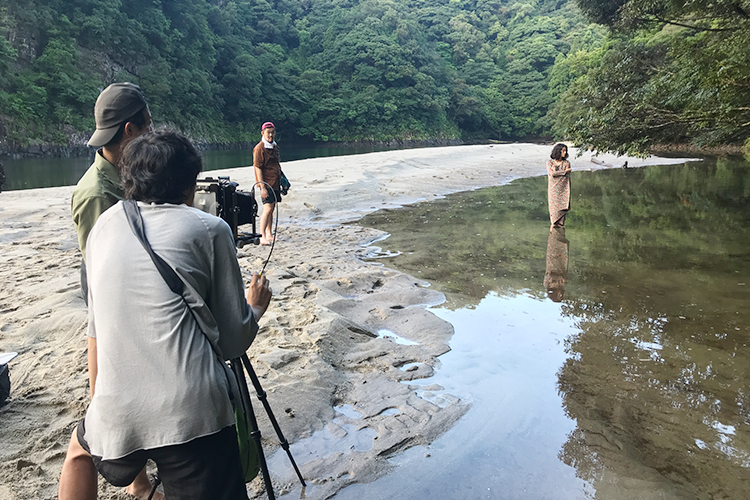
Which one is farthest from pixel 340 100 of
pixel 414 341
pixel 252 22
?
pixel 414 341

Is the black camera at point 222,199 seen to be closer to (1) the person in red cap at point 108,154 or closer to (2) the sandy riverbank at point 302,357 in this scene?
(1) the person in red cap at point 108,154

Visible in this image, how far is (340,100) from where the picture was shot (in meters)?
Result: 56.5

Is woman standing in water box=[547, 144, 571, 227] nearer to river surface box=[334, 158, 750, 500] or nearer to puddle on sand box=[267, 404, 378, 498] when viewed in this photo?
river surface box=[334, 158, 750, 500]

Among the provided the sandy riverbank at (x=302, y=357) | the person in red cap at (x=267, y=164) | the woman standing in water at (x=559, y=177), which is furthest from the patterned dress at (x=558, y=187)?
the person in red cap at (x=267, y=164)

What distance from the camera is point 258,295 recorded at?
1.68m

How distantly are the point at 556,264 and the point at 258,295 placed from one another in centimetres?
557

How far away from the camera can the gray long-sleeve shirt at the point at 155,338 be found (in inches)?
51.8

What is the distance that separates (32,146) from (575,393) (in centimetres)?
3684

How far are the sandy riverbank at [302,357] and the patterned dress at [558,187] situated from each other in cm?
324

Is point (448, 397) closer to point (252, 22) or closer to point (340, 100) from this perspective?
point (340, 100)

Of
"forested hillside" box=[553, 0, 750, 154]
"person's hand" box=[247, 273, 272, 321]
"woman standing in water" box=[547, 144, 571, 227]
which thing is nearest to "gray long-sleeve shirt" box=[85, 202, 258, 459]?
"person's hand" box=[247, 273, 272, 321]

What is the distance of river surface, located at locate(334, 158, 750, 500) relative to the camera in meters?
2.46

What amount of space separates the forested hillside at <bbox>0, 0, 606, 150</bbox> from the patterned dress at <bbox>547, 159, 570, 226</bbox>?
32981mm

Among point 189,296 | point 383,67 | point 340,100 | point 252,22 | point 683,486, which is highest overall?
point 252,22
